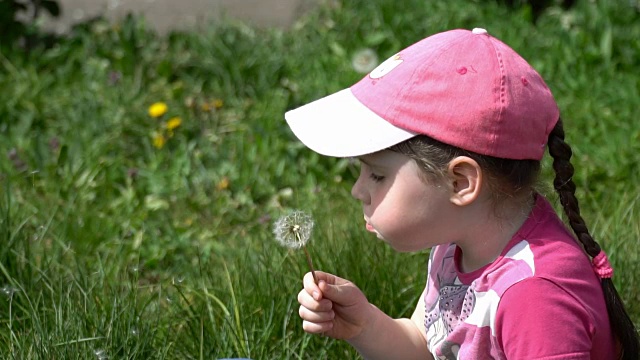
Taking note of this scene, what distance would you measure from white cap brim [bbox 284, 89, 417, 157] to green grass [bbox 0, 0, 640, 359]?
552 millimetres

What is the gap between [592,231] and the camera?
2594 mm

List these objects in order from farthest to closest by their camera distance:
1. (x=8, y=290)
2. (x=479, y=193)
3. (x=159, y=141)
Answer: (x=159, y=141), (x=8, y=290), (x=479, y=193)

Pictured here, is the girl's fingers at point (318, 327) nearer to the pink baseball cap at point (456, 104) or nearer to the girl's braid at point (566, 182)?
the pink baseball cap at point (456, 104)

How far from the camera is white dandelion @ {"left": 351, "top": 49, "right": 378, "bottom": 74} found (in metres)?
3.97

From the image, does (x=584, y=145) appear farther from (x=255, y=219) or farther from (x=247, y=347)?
(x=247, y=347)

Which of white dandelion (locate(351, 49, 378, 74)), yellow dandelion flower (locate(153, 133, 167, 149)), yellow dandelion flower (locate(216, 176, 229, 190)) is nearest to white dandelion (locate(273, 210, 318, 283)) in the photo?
yellow dandelion flower (locate(216, 176, 229, 190))

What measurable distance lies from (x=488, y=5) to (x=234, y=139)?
4.95 ft

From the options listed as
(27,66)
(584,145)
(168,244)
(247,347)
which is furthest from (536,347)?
(27,66)

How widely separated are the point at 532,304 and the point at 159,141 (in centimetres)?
220

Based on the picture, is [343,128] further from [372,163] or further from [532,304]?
[532,304]

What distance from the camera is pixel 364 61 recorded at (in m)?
4.04

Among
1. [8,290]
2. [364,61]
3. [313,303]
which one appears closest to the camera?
[313,303]

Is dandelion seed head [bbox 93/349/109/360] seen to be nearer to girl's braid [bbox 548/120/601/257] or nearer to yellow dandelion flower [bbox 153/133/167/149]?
girl's braid [bbox 548/120/601/257]

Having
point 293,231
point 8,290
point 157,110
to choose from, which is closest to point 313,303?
point 293,231
